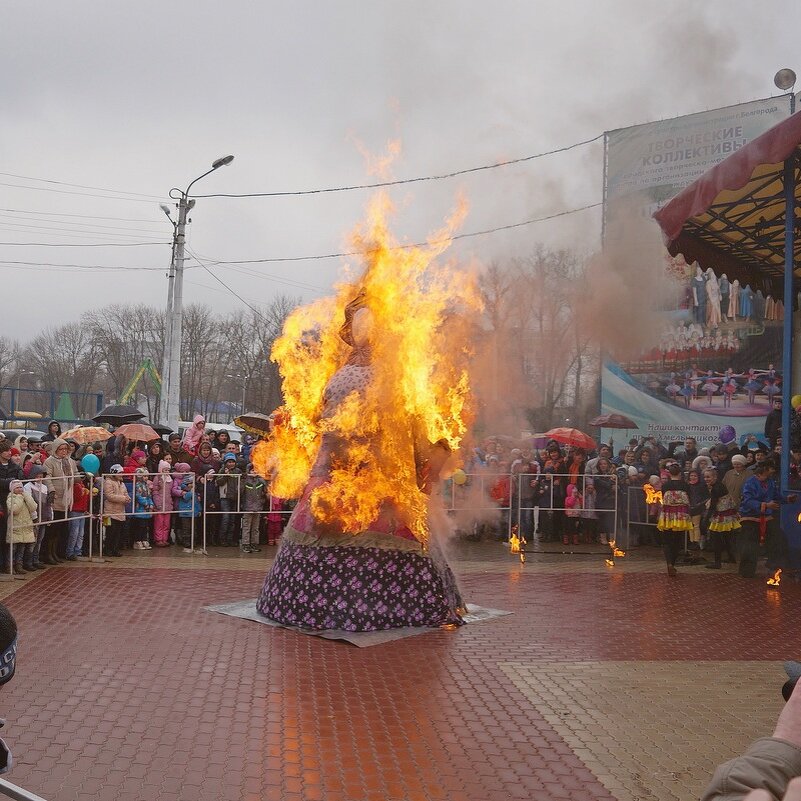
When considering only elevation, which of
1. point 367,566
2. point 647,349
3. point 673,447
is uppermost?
point 647,349

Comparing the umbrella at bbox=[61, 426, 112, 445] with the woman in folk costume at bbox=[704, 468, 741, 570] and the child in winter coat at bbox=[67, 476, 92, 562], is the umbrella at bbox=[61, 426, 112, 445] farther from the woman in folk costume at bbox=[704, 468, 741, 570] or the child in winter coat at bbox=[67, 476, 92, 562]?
the woman in folk costume at bbox=[704, 468, 741, 570]

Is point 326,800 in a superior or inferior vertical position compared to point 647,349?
inferior

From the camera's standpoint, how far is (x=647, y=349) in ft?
71.7

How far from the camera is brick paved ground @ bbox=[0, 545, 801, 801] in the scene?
16.9 ft

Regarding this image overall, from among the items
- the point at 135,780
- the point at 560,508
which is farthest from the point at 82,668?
the point at 560,508

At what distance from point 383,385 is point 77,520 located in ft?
20.8

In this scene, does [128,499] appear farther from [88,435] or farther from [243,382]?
[243,382]

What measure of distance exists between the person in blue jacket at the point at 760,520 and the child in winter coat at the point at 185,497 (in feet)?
27.6

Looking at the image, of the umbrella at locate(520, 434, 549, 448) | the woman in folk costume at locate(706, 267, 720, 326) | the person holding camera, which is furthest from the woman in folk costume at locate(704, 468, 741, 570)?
the person holding camera

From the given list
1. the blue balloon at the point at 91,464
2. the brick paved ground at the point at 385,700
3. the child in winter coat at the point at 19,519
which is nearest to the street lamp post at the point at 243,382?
the blue balloon at the point at 91,464

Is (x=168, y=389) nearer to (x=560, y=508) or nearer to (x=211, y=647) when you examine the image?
(x=560, y=508)

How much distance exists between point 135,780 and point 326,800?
3.58ft

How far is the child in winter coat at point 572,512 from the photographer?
627 inches

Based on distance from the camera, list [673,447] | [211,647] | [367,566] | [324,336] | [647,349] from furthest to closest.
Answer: [647,349], [673,447], [324,336], [367,566], [211,647]
